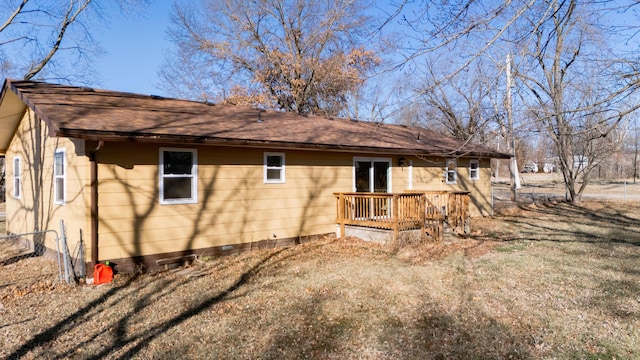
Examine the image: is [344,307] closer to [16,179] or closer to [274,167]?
[274,167]

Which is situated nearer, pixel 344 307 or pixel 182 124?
pixel 344 307

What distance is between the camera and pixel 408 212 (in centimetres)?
1035

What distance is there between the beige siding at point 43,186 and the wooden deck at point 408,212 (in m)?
6.00

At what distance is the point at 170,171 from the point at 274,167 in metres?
2.56

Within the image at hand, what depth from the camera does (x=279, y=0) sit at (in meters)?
24.5

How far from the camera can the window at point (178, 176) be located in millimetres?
8406

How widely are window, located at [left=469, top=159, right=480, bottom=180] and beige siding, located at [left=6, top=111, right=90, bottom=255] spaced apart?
12.9 metres

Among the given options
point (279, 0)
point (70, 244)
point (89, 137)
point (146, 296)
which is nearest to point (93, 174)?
point (89, 137)

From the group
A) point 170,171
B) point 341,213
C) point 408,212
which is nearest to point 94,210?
point 170,171

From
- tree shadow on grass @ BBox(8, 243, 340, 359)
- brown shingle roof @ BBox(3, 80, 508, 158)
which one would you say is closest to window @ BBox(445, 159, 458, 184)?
brown shingle roof @ BBox(3, 80, 508, 158)

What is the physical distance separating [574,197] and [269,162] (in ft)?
59.0

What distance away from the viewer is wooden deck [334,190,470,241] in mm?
10195

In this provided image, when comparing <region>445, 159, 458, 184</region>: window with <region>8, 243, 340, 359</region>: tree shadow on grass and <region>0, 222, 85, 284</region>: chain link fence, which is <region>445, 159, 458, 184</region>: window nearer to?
<region>8, 243, 340, 359</region>: tree shadow on grass

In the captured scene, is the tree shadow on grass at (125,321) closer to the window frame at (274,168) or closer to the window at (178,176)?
the window at (178,176)
